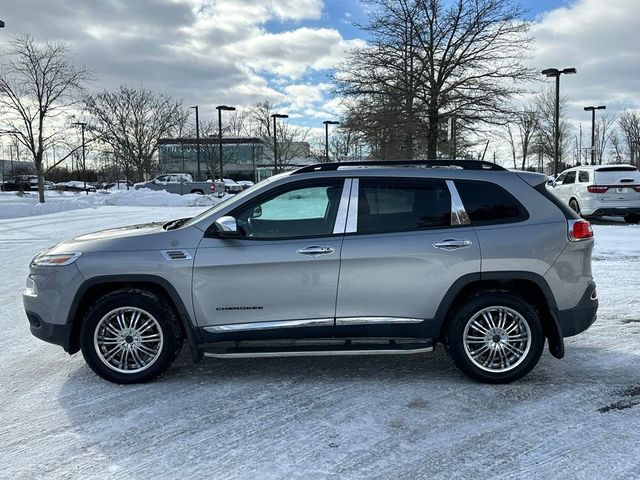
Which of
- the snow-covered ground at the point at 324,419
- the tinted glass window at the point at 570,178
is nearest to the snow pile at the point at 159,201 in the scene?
the tinted glass window at the point at 570,178

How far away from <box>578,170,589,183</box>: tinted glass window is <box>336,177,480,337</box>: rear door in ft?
43.2

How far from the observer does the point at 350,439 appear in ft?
10.8

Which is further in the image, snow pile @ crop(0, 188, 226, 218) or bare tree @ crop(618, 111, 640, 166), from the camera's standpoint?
bare tree @ crop(618, 111, 640, 166)

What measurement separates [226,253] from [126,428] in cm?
138

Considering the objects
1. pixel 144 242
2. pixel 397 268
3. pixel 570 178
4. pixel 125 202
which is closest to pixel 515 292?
pixel 397 268

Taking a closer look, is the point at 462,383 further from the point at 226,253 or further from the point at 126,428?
the point at 126,428

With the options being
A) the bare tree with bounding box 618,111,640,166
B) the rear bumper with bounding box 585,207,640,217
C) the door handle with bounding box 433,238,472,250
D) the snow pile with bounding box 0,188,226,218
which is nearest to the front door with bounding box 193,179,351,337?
the door handle with bounding box 433,238,472,250

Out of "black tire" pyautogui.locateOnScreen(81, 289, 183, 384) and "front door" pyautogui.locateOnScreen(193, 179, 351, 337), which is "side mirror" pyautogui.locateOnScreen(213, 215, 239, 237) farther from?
"black tire" pyautogui.locateOnScreen(81, 289, 183, 384)

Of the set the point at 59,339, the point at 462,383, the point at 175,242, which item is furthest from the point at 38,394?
the point at 462,383

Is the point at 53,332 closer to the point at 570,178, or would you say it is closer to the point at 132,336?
the point at 132,336

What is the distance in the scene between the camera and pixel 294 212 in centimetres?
427

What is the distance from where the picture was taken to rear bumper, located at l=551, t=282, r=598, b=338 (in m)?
4.09

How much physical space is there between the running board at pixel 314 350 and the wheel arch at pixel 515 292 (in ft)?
1.13

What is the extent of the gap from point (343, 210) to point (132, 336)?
1.93 m
